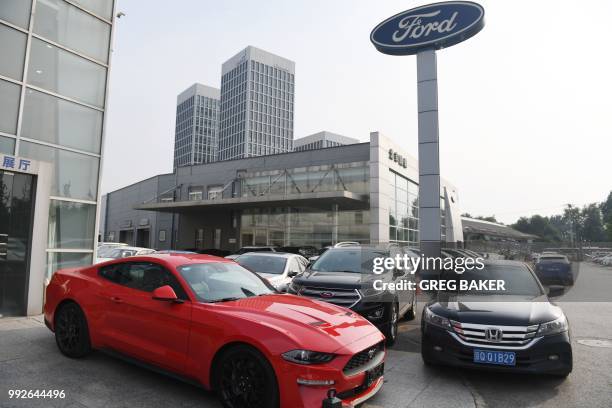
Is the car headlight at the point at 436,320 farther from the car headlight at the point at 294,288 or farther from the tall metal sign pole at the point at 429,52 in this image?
the tall metal sign pole at the point at 429,52

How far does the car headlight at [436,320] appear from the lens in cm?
513

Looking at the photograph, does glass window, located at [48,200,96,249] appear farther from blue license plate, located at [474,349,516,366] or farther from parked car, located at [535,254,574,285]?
parked car, located at [535,254,574,285]

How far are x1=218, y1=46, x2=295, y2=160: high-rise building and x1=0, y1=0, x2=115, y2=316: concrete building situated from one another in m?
113

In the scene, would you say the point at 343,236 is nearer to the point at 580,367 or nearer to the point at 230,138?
the point at 580,367

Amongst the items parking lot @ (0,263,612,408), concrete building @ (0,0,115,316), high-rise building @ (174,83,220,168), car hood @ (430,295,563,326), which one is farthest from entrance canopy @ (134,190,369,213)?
high-rise building @ (174,83,220,168)

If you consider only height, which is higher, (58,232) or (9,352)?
(58,232)

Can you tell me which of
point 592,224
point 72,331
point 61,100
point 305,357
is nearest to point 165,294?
point 305,357

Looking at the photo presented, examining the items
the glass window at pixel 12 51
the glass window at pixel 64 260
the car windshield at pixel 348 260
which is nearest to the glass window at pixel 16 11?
the glass window at pixel 12 51

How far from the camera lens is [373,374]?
3.97 metres

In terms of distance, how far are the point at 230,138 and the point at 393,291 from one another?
415 feet

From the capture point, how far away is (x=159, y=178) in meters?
39.7

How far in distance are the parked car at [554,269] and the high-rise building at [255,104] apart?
355 ft

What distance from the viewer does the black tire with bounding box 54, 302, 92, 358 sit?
5.12 m

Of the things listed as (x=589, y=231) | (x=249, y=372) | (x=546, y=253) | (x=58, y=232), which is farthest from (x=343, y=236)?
(x=589, y=231)
